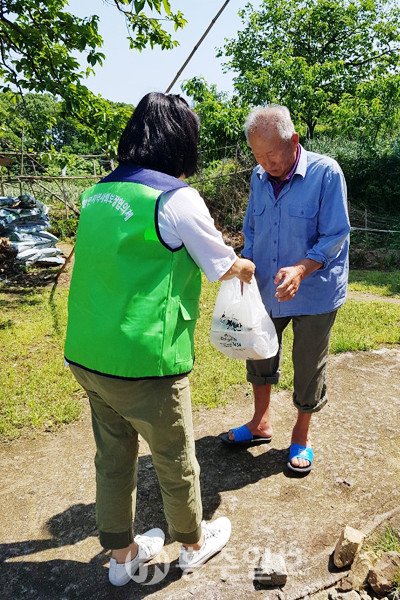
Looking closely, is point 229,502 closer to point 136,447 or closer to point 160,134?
point 136,447

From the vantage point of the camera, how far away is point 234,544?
7.33 feet

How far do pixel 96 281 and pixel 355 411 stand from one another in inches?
95.6

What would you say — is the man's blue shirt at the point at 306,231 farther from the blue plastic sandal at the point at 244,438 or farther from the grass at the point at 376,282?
the grass at the point at 376,282

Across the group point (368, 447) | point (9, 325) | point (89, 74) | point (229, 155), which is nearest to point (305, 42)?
point (229, 155)

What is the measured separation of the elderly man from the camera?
2361 millimetres

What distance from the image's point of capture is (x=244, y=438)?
9.84ft

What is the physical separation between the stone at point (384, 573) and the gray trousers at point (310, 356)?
864mm

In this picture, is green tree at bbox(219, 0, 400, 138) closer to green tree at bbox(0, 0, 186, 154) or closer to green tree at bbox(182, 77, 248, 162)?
green tree at bbox(182, 77, 248, 162)

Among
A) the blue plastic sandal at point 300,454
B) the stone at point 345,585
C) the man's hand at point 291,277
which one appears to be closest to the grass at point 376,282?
the blue plastic sandal at point 300,454

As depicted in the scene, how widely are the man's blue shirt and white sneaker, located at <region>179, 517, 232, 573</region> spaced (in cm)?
110

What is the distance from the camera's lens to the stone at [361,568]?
1974 millimetres

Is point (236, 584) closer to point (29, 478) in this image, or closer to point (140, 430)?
point (140, 430)

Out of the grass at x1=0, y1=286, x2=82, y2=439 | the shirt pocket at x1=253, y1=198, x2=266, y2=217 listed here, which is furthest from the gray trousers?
the grass at x1=0, y1=286, x2=82, y2=439

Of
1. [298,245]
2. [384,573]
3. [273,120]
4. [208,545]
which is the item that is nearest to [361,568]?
[384,573]
